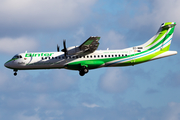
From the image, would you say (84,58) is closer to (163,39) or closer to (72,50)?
(72,50)

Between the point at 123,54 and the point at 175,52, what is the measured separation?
785 cm

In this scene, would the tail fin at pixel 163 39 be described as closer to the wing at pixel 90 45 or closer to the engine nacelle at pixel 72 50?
the wing at pixel 90 45

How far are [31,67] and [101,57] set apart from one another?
383 inches

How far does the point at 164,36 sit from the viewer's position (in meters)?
45.1

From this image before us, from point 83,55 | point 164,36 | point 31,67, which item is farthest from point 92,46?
point 164,36

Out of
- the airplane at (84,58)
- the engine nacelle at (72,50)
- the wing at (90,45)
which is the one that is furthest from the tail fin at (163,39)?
the engine nacelle at (72,50)

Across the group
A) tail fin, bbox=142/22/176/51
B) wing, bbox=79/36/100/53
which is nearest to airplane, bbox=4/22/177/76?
wing, bbox=79/36/100/53

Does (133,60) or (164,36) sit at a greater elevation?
(164,36)

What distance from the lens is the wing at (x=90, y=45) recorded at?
38.7 meters

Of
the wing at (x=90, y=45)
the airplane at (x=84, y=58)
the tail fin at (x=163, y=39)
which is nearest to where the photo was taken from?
the wing at (x=90, y=45)

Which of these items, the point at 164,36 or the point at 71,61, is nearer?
the point at 71,61

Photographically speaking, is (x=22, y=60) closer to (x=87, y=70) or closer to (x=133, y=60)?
(x=87, y=70)

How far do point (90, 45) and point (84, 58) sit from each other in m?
2.50

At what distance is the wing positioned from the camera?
38731 mm
